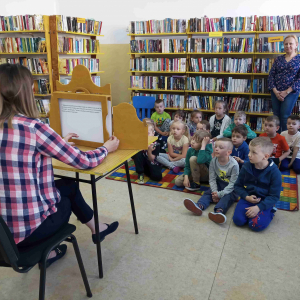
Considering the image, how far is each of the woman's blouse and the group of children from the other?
89cm

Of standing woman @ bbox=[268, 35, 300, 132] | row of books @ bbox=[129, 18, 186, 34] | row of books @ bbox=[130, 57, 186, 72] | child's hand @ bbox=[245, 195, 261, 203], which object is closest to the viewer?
child's hand @ bbox=[245, 195, 261, 203]

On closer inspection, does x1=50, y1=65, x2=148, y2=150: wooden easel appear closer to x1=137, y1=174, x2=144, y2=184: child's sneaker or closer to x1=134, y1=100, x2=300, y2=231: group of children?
x1=134, y1=100, x2=300, y2=231: group of children

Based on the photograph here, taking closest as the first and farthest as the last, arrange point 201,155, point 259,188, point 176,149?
point 259,188 < point 201,155 < point 176,149

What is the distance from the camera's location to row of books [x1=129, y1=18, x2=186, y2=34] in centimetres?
507

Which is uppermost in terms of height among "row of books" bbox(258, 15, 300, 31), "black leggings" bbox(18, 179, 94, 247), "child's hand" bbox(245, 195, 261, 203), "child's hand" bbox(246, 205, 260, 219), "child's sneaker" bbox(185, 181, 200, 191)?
"row of books" bbox(258, 15, 300, 31)

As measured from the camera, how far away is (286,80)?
168 inches

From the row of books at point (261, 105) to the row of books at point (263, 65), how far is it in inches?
18.5

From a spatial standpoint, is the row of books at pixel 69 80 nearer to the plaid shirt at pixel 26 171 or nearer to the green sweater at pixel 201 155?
the green sweater at pixel 201 155

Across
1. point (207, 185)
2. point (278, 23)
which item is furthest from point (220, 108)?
point (278, 23)

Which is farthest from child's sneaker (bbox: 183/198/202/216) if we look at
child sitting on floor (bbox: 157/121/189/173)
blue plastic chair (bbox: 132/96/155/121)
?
blue plastic chair (bbox: 132/96/155/121)

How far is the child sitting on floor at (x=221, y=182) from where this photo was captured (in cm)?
250

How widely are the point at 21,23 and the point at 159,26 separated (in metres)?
2.29

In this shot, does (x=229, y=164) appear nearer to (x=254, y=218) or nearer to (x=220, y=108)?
(x=254, y=218)

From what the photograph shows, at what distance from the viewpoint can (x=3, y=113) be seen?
4.20ft
